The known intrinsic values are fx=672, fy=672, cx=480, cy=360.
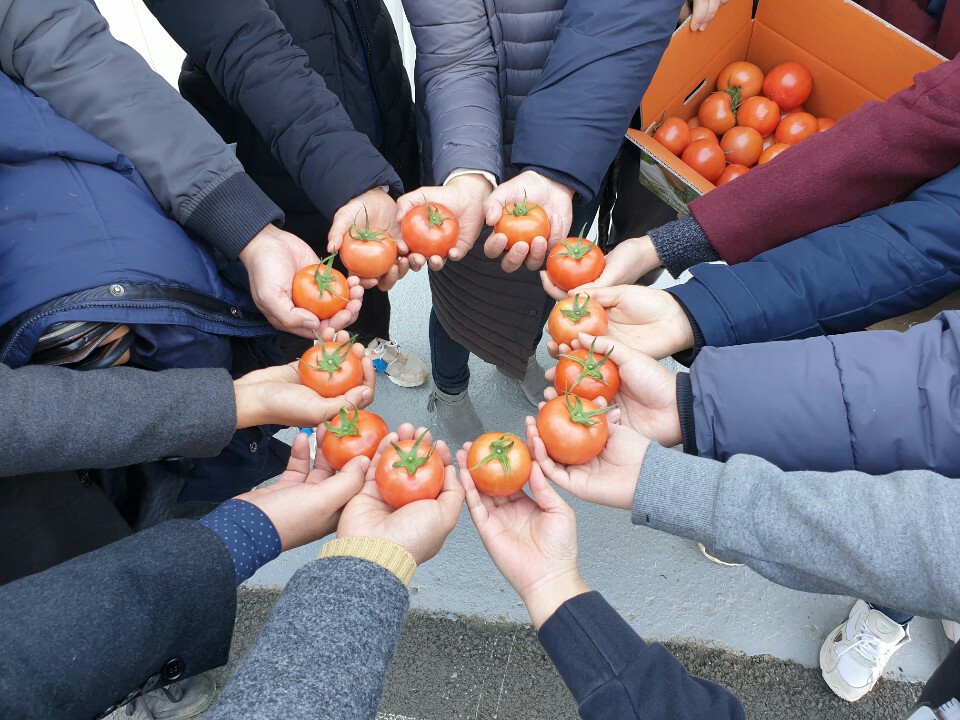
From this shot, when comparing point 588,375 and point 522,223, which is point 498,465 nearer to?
point 588,375

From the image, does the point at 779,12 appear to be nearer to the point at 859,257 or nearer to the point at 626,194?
the point at 626,194

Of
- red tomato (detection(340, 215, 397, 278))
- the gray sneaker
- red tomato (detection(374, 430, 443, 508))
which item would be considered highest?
red tomato (detection(340, 215, 397, 278))

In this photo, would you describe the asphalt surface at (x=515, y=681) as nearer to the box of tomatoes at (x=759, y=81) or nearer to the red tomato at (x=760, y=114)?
the box of tomatoes at (x=759, y=81)

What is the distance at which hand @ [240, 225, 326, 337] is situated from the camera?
5.70 feet

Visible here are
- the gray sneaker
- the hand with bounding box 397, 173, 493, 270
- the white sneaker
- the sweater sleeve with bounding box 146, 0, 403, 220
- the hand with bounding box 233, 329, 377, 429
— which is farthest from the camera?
the gray sneaker

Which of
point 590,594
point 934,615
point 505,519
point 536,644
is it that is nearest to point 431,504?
point 505,519

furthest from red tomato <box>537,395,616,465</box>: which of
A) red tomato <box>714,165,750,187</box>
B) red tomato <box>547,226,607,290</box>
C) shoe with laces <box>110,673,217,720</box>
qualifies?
red tomato <box>714,165,750,187</box>

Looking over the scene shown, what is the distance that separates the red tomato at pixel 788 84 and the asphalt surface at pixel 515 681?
7.62ft

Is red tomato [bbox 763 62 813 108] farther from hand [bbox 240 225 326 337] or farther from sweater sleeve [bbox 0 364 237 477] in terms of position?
sweater sleeve [bbox 0 364 237 477]

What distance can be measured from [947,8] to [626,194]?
4.00ft

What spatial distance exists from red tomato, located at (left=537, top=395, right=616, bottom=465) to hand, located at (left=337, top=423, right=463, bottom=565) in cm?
25

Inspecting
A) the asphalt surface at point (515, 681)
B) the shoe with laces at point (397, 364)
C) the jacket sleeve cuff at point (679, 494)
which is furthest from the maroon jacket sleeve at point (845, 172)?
the shoe with laces at point (397, 364)

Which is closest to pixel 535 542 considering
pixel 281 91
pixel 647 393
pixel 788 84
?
pixel 647 393

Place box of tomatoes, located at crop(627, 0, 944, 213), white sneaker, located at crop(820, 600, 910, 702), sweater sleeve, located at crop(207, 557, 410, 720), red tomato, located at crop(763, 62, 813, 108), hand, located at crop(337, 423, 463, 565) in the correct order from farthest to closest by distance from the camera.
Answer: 1. red tomato, located at crop(763, 62, 813, 108)
2. box of tomatoes, located at crop(627, 0, 944, 213)
3. white sneaker, located at crop(820, 600, 910, 702)
4. hand, located at crop(337, 423, 463, 565)
5. sweater sleeve, located at crop(207, 557, 410, 720)
